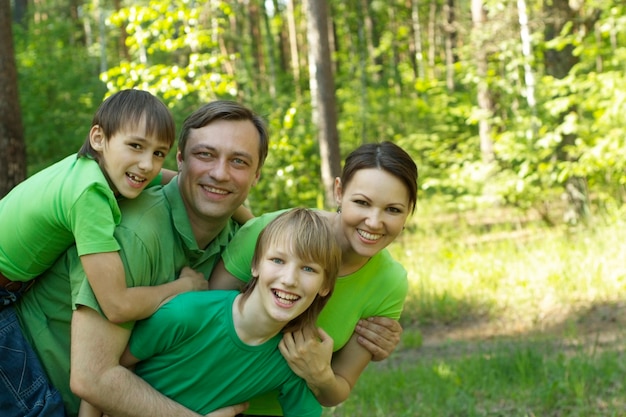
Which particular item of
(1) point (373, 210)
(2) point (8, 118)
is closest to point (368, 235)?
(1) point (373, 210)

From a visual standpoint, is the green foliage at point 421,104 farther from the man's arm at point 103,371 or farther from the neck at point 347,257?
the man's arm at point 103,371

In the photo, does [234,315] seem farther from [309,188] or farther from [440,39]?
[440,39]

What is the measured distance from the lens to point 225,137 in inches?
114

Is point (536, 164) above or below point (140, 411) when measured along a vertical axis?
below

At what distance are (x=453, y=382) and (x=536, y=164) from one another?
6.65 meters

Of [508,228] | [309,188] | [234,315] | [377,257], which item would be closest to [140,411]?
[234,315]

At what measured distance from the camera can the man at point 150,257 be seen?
251 centimetres

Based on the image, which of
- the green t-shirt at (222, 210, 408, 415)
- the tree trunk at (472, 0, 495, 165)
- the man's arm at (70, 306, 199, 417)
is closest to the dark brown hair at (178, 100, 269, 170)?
the green t-shirt at (222, 210, 408, 415)

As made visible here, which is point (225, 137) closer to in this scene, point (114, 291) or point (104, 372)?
point (114, 291)

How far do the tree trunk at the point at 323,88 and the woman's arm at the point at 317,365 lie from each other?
8.12 m

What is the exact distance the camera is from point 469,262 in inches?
379

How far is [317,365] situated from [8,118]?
24.8 ft

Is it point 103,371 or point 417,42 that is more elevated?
point 103,371

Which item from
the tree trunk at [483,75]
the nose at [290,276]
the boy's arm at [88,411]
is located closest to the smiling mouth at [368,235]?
the nose at [290,276]
